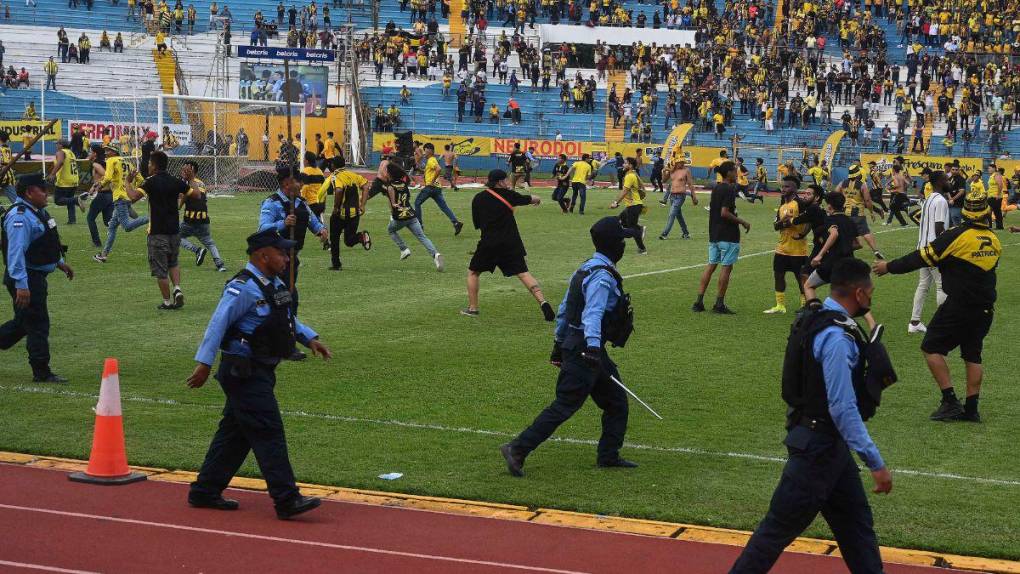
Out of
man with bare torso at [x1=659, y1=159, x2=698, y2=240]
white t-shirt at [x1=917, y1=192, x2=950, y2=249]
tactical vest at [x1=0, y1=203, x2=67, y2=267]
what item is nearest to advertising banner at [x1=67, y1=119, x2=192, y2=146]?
man with bare torso at [x1=659, y1=159, x2=698, y2=240]

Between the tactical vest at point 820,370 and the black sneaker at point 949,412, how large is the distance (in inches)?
189

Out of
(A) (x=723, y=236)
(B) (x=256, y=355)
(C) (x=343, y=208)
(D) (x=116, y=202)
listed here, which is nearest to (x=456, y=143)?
(D) (x=116, y=202)

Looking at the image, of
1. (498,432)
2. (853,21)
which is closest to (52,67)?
(853,21)

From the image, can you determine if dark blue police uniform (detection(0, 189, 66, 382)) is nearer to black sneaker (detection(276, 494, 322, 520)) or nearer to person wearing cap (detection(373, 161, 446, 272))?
black sneaker (detection(276, 494, 322, 520))

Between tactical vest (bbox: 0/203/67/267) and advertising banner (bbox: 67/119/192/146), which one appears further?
advertising banner (bbox: 67/119/192/146)

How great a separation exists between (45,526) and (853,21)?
60.1m

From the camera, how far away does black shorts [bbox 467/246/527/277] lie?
50.1ft

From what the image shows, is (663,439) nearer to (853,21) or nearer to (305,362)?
(305,362)

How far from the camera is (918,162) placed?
48031 millimetres

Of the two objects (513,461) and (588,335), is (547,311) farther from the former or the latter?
(588,335)

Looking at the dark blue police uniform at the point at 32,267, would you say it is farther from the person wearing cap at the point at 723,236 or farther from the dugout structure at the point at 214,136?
the dugout structure at the point at 214,136

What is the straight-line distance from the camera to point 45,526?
7438 mm

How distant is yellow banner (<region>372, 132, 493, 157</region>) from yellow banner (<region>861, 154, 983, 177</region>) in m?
14.7

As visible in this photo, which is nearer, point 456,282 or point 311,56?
point 456,282
